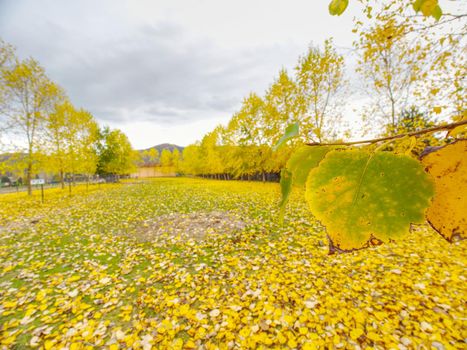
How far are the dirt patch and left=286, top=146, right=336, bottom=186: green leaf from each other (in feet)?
19.5

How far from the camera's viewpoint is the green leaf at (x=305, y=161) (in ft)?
1.53

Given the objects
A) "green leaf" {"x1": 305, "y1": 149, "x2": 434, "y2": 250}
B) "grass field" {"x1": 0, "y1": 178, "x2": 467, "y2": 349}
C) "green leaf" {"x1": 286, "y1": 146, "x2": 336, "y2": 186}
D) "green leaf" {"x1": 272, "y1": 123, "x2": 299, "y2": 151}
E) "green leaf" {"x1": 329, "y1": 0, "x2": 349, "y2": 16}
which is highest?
"green leaf" {"x1": 329, "y1": 0, "x2": 349, "y2": 16}

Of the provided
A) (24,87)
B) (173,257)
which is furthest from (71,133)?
(173,257)

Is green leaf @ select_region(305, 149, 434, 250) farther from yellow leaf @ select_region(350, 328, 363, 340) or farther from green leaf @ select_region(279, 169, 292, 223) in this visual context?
yellow leaf @ select_region(350, 328, 363, 340)

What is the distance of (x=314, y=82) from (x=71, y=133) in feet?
71.8

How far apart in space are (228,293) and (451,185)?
3.72 meters

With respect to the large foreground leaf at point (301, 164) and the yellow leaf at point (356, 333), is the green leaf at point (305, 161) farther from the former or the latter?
the yellow leaf at point (356, 333)

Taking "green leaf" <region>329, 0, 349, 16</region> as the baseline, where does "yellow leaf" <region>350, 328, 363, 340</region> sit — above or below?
below

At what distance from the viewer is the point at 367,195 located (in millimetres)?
337

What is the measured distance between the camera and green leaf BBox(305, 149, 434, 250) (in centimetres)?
32

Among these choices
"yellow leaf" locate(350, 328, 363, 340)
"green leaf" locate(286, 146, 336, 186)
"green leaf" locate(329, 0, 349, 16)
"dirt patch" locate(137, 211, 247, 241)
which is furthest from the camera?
"dirt patch" locate(137, 211, 247, 241)

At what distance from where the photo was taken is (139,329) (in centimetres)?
Answer: 272

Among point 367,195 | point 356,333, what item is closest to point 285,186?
point 367,195

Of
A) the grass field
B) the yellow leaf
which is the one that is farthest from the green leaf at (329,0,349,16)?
the yellow leaf
